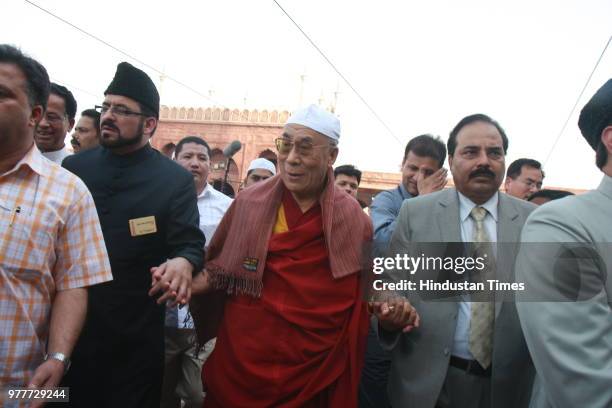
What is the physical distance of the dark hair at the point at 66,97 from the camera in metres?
3.19

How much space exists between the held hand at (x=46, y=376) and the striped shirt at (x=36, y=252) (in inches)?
5.0

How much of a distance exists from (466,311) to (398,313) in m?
0.38

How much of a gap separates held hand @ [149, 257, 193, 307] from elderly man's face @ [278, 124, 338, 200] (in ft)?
2.30

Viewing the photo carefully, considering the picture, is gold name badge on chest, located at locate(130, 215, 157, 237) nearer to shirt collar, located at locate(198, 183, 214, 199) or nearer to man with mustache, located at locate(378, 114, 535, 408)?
man with mustache, located at locate(378, 114, 535, 408)

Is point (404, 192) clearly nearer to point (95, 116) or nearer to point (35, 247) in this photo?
point (35, 247)

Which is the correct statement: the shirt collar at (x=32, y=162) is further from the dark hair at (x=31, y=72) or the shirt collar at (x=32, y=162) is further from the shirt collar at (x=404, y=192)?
the shirt collar at (x=404, y=192)

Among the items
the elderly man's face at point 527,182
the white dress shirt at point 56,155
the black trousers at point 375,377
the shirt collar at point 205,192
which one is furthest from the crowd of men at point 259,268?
the elderly man's face at point 527,182

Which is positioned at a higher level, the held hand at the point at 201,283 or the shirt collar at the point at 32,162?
the shirt collar at the point at 32,162

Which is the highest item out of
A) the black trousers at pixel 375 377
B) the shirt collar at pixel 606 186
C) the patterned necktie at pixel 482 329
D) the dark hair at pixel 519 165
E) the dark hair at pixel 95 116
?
the dark hair at pixel 519 165

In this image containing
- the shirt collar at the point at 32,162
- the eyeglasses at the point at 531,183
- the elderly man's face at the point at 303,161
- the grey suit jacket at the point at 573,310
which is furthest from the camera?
the eyeglasses at the point at 531,183

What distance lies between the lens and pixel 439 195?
2271 millimetres

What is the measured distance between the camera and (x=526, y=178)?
4.60 m
